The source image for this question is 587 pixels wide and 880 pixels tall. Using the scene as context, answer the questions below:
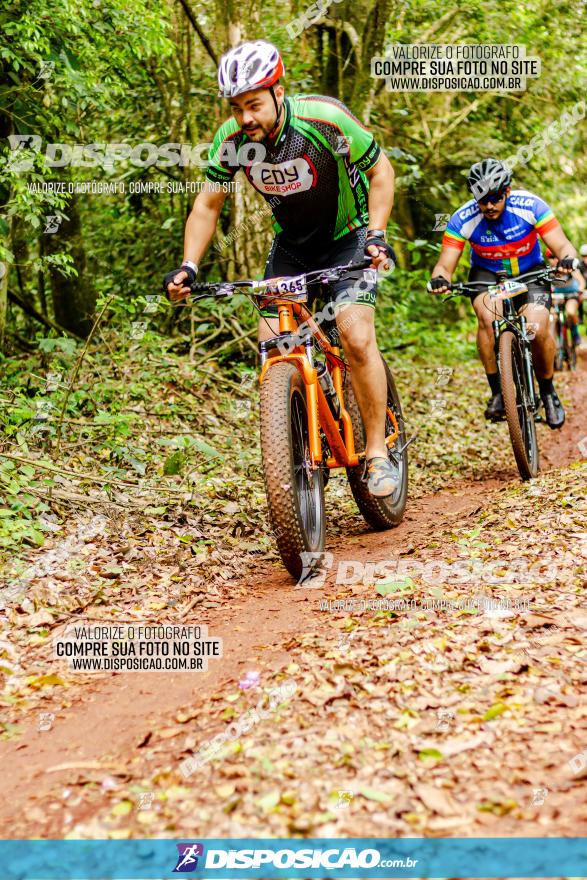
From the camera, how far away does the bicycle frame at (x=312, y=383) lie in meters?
4.77

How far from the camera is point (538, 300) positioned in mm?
7438

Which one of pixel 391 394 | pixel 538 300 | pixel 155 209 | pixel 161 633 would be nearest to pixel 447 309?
pixel 155 209

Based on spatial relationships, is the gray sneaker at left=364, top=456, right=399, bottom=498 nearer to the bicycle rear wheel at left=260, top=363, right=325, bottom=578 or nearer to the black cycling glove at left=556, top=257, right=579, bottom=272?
the bicycle rear wheel at left=260, top=363, right=325, bottom=578

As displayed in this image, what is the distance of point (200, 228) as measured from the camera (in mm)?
5000

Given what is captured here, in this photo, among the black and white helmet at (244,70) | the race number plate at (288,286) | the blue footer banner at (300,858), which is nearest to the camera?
the blue footer banner at (300,858)

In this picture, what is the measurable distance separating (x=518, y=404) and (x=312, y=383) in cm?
295

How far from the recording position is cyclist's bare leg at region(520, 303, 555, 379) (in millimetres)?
7371

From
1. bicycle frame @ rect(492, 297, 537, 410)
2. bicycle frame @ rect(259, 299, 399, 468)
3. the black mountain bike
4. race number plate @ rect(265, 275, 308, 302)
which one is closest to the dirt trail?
bicycle frame @ rect(259, 299, 399, 468)

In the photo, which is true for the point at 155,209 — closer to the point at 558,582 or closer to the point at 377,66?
the point at 377,66

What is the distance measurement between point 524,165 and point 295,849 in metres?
14.6

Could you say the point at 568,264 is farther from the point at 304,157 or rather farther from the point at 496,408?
the point at 304,157

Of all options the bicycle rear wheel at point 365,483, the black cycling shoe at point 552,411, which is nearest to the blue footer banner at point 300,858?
the bicycle rear wheel at point 365,483

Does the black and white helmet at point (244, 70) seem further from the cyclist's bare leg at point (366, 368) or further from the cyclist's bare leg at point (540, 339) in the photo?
the cyclist's bare leg at point (540, 339)

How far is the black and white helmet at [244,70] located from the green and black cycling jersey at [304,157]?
13.6 inches
